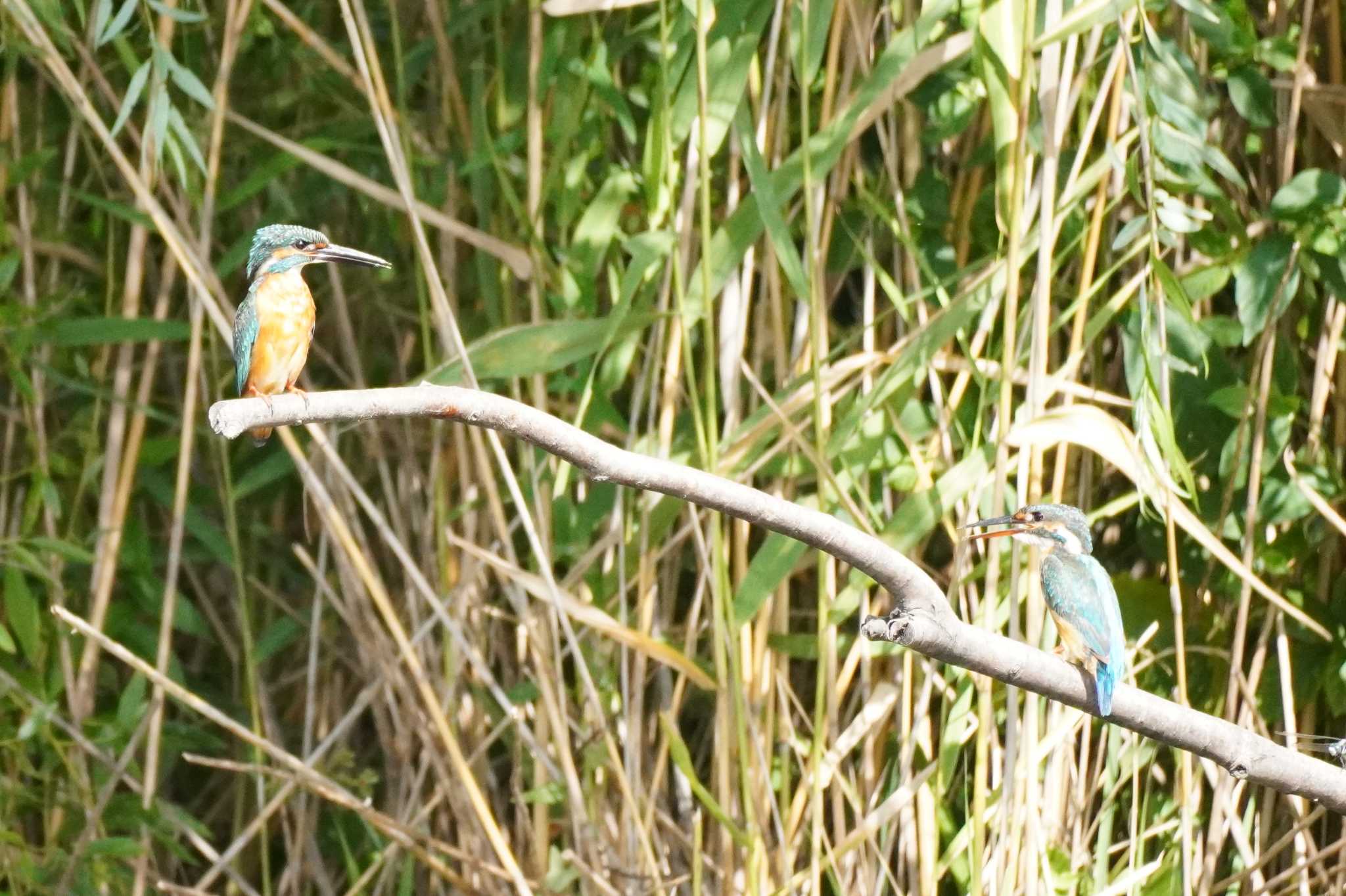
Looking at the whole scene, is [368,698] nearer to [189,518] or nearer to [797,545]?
[189,518]

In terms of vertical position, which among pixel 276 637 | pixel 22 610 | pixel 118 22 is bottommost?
pixel 276 637

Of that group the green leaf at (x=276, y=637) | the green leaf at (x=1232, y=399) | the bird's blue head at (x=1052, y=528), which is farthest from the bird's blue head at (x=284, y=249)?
the green leaf at (x=1232, y=399)

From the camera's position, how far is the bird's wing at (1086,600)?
5.34 feet

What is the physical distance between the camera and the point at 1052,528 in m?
1.78

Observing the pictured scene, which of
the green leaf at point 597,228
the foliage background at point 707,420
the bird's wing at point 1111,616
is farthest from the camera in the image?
the green leaf at point 597,228

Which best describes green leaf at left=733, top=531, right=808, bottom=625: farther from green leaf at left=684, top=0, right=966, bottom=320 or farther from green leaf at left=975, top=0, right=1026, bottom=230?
green leaf at left=975, top=0, right=1026, bottom=230

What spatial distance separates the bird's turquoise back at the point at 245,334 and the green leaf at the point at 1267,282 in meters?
1.15

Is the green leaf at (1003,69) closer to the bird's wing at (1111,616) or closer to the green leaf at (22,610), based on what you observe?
the bird's wing at (1111,616)

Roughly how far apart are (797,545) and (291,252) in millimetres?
671

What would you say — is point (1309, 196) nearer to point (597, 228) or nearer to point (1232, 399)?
point (1232, 399)

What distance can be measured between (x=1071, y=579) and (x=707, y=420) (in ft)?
1.49

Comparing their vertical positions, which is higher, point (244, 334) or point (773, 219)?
point (773, 219)

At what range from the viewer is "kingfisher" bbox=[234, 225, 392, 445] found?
1.84 m

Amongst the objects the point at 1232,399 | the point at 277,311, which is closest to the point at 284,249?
the point at 277,311
